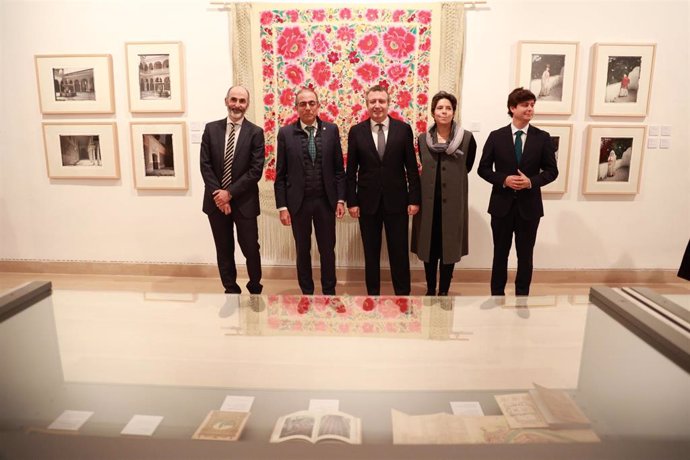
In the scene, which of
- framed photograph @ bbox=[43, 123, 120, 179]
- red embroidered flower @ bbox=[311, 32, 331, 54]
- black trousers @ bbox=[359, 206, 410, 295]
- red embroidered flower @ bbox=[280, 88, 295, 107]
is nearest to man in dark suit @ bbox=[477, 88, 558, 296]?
black trousers @ bbox=[359, 206, 410, 295]

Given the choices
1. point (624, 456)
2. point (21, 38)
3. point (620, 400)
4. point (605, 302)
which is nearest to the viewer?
point (624, 456)

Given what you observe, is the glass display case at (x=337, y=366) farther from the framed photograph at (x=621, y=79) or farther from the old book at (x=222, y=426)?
the framed photograph at (x=621, y=79)

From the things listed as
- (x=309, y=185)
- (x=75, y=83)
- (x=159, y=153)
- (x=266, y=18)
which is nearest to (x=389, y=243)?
(x=309, y=185)

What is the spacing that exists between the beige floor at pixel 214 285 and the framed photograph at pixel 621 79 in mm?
1578

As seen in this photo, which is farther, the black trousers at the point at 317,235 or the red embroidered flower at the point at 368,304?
the black trousers at the point at 317,235

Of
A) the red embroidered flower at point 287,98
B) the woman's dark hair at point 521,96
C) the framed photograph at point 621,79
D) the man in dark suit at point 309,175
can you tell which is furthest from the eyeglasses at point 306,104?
the framed photograph at point 621,79

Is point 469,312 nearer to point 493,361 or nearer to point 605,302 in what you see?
point 493,361

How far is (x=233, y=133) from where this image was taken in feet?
12.0

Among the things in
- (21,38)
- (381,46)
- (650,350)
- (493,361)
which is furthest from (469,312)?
(21,38)

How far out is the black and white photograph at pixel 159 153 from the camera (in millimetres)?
4500

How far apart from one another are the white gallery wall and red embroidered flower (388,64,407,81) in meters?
0.54

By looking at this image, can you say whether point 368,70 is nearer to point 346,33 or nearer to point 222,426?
point 346,33

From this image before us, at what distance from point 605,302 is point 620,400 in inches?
23.1

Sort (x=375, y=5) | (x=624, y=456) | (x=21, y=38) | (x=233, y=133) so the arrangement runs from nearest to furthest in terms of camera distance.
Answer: (x=624, y=456), (x=233, y=133), (x=375, y=5), (x=21, y=38)
